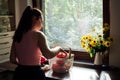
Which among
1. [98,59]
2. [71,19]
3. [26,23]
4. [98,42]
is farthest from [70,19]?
[26,23]

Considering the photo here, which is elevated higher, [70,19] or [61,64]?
[70,19]

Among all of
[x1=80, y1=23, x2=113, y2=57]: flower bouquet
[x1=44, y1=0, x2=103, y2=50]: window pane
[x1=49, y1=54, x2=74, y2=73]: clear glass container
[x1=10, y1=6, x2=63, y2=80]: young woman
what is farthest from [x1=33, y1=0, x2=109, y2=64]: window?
[x1=10, y1=6, x2=63, y2=80]: young woman

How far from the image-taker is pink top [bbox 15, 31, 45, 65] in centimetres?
163

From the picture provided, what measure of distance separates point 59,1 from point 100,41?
74cm

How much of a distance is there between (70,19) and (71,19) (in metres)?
0.01

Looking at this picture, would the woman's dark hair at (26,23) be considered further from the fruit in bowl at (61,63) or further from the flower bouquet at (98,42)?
the flower bouquet at (98,42)

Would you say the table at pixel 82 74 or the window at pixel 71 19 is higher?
the window at pixel 71 19

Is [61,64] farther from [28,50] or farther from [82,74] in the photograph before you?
[28,50]

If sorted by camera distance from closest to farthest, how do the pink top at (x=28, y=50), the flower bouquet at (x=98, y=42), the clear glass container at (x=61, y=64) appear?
1. the pink top at (x=28, y=50)
2. the clear glass container at (x=61, y=64)
3. the flower bouquet at (x=98, y=42)

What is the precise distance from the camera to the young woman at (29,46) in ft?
5.37

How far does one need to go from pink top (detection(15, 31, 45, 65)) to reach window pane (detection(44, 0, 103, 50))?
2.85 ft

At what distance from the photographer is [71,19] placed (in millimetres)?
2465

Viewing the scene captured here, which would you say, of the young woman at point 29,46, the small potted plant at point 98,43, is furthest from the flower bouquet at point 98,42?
the young woman at point 29,46

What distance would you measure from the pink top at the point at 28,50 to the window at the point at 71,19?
856 millimetres
